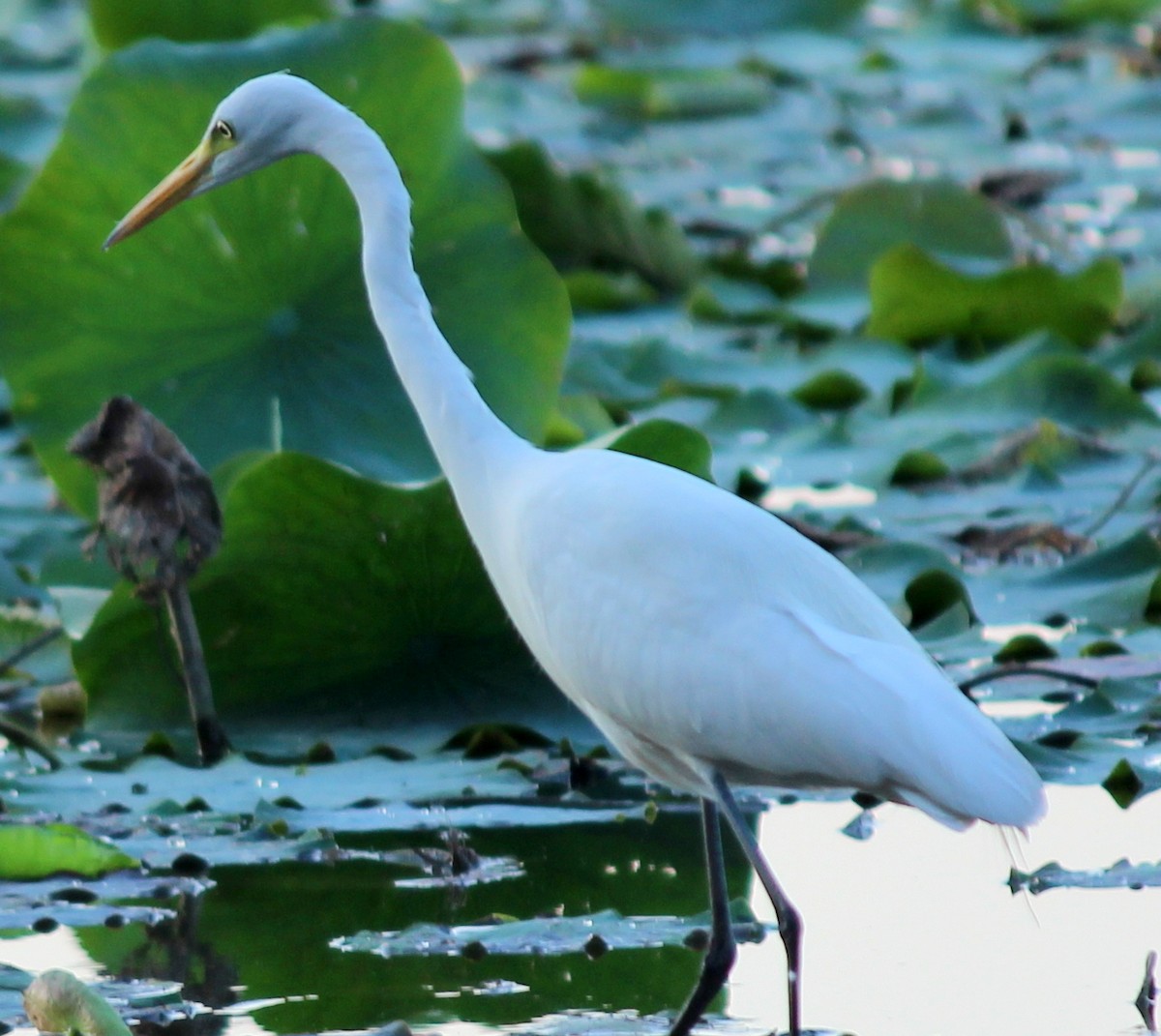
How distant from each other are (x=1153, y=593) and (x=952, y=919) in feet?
3.81

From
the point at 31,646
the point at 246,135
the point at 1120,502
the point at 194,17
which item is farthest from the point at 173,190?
the point at 194,17

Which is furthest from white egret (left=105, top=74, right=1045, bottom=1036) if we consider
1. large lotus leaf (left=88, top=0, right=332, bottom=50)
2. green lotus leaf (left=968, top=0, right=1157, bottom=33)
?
green lotus leaf (left=968, top=0, right=1157, bottom=33)

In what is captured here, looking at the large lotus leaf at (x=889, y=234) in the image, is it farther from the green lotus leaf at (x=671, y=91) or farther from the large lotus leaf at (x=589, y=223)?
the green lotus leaf at (x=671, y=91)

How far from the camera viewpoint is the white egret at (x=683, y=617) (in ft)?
8.83

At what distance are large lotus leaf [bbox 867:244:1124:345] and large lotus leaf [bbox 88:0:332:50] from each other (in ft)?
5.01

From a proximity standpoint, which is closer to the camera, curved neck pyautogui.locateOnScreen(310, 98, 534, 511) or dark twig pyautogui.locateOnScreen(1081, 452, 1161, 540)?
curved neck pyautogui.locateOnScreen(310, 98, 534, 511)

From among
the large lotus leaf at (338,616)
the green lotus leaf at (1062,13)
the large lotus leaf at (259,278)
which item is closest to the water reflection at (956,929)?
the large lotus leaf at (338,616)

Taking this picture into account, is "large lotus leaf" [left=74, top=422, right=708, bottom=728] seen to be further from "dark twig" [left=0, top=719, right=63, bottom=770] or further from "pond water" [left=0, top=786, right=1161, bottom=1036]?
"pond water" [left=0, top=786, right=1161, bottom=1036]

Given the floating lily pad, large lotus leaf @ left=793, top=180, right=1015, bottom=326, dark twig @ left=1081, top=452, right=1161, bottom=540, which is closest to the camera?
the floating lily pad

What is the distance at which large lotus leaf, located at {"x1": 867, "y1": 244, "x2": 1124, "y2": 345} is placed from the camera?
225 inches

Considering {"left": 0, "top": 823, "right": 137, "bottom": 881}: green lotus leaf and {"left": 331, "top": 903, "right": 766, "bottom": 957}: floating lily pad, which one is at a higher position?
{"left": 0, "top": 823, "right": 137, "bottom": 881}: green lotus leaf

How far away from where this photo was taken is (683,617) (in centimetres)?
283

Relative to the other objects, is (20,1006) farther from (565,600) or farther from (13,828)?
(565,600)

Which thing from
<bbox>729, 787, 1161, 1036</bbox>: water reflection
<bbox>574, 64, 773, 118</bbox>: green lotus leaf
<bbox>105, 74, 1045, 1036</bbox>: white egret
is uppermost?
<bbox>105, 74, 1045, 1036</bbox>: white egret
